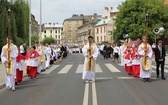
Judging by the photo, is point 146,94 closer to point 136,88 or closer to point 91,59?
point 136,88

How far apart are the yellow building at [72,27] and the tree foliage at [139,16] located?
122 metres

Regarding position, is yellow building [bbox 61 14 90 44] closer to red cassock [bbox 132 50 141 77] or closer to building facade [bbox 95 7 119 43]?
building facade [bbox 95 7 119 43]

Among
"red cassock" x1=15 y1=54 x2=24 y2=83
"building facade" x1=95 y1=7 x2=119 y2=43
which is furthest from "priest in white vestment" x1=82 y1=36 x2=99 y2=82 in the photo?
"building facade" x1=95 y1=7 x2=119 y2=43

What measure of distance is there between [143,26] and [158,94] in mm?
51309

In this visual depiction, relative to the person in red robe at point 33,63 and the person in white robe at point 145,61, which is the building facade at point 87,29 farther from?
the person in white robe at point 145,61

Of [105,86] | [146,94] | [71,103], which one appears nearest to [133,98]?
[146,94]

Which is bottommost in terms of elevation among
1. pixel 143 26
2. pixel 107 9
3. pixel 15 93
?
pixel 15 93

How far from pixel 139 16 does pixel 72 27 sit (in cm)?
12643

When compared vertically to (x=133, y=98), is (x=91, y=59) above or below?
above

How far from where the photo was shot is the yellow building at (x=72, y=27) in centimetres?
18575

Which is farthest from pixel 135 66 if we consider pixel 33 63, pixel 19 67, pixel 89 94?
pixel 89 94

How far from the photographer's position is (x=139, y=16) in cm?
6206

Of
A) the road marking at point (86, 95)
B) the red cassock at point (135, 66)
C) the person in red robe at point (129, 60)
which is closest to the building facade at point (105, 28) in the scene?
the person in red robe at point (129, 60)

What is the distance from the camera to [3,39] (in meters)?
36.4
